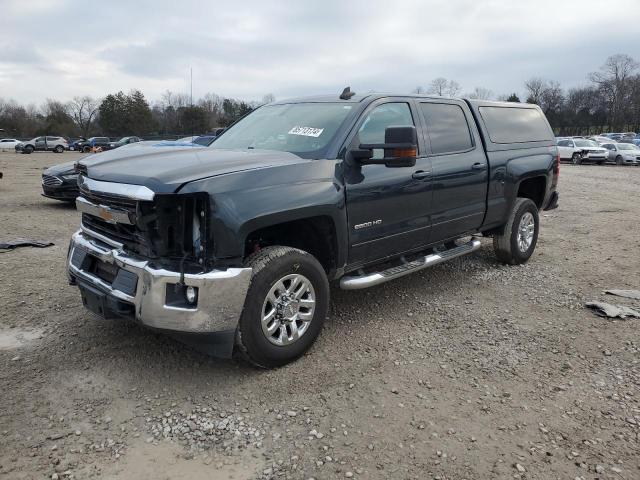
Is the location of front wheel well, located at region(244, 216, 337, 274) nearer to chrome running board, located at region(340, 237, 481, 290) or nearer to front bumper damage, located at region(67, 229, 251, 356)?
chrome running board, located at region(340, 237, 481, 290)

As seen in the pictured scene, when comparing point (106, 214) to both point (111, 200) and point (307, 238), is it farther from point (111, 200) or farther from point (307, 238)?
point (307, 238)

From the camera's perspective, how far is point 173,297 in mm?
3084

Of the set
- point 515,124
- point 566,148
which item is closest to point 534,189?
point 515,124

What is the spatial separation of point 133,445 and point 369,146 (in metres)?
2.51

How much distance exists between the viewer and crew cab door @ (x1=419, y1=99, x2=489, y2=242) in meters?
4.73

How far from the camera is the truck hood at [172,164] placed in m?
3.05

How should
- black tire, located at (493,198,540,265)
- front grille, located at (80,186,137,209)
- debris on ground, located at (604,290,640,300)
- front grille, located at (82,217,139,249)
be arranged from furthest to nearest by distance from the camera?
black tire, located at (493,198,540,265) → debris on ground, located at (604,290,640,300) → front grille, located at (82,217,139,249) → front grille, located at (80,186,137,209)

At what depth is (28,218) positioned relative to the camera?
8953mm

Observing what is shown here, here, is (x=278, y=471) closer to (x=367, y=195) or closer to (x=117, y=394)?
(x=117, y=394)

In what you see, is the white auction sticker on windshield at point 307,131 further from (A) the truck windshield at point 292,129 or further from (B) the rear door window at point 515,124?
(B) the rear door window at point 515,124

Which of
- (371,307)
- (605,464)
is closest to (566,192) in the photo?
(371,307)

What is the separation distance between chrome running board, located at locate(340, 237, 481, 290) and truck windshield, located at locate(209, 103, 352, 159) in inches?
40.2

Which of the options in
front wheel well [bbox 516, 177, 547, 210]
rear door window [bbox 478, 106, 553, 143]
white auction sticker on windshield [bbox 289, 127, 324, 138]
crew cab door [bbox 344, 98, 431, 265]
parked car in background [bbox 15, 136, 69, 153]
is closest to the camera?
crew cab door [bbox 344, 98, 431, 265]

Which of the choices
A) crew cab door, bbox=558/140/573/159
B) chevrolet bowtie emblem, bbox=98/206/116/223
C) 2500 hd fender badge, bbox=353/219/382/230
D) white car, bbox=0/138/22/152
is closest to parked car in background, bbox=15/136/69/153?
white car, bbox=0/138/22/152
